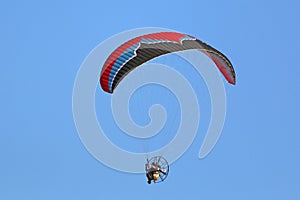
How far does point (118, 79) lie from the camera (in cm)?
3788

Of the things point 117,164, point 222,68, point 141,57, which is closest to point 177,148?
point 117,164

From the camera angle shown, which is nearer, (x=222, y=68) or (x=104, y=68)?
(x=104, y=68)

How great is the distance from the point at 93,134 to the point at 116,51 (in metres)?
8.93

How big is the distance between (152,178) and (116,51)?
6.86 meters

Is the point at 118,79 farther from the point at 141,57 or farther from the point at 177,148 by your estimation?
the point at 177,148

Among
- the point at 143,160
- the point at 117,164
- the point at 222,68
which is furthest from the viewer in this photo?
the point at 117,164

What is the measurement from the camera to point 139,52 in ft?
125

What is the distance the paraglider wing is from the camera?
37812mm

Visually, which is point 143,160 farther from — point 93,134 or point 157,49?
point 157,49

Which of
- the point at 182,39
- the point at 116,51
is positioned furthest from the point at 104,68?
the point at 182,39

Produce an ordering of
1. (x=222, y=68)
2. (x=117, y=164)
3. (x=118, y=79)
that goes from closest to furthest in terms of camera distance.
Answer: (x=118, y=79)
(x=222, y=68)
(x=117, y=164)

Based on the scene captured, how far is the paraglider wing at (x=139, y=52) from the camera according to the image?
3781 centimetres

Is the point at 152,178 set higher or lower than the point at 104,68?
lower

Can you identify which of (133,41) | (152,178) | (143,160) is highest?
(133,41)
